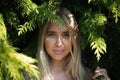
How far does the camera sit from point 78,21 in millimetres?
3066

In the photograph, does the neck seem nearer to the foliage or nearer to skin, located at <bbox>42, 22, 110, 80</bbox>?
skin, located at <bbox>42, 22, 110, 80</bbox>

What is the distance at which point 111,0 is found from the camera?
2719 mm

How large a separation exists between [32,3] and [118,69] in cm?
128

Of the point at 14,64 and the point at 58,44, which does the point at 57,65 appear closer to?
the point at 58,44

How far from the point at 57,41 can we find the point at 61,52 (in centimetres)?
15

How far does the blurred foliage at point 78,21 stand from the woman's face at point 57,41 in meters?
0.15

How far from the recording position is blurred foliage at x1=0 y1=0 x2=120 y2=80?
2.71m

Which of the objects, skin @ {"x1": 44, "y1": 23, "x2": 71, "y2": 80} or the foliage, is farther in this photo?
skin @ {"x1": 44, "y1": 23, "x2": 71, "y2": 80}

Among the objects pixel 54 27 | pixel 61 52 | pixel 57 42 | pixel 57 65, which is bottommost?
pixel 57 65

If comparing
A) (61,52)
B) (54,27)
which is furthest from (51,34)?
(61,52)

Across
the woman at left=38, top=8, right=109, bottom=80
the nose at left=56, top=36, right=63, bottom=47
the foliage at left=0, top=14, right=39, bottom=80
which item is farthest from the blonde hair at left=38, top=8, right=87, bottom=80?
the foliage at left=0, top=14, right=39, bottom=80

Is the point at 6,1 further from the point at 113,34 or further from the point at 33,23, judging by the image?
the point at 113,34

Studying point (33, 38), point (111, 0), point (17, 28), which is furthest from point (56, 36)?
point (111, 0)

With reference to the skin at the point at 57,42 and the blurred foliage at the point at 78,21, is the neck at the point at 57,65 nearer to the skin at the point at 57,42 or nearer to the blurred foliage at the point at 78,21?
the skin at the point at 57,42
